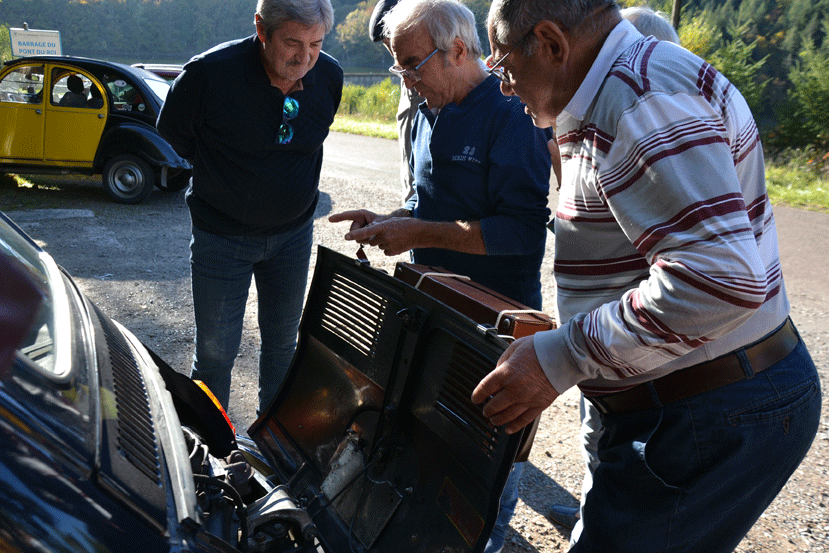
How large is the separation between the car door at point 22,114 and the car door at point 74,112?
5.0 inches

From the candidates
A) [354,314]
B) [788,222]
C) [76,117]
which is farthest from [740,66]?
[354,314]

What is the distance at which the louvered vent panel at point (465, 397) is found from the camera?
157 cm

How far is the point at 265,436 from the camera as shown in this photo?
7.67 ft

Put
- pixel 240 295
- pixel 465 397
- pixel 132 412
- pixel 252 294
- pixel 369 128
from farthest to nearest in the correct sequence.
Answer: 1. pixel 369 128
2. pixel 252 294
3. pixel 240 295
4. pixel 465 397
5. pixel 132 412

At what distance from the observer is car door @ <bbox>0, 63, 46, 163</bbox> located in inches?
336

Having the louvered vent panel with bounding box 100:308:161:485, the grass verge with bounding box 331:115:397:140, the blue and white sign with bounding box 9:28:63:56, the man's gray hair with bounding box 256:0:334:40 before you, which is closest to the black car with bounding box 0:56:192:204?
the man's gray hair with bounding box 256:0:334:40

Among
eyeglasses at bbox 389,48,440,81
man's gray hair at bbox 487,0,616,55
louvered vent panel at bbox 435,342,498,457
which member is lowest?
louvered vent panel at bbox 435,342,498,457

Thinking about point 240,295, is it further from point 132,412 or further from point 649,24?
point 649,24

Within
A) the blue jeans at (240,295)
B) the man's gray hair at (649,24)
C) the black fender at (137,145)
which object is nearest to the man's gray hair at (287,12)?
the blue jeans at (240,295)

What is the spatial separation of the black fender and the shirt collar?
797 centimetres

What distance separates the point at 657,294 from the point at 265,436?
164 centimetres

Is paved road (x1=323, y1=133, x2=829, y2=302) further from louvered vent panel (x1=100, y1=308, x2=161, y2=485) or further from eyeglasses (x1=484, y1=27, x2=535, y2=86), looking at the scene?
louvered vent panel (x1=100, y1=308, x2=161, y2=485)

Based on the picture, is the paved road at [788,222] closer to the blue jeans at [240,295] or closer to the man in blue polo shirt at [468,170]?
the man in blue polo shirt at [468,170]

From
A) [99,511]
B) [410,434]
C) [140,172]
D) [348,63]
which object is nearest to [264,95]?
[410,434]
